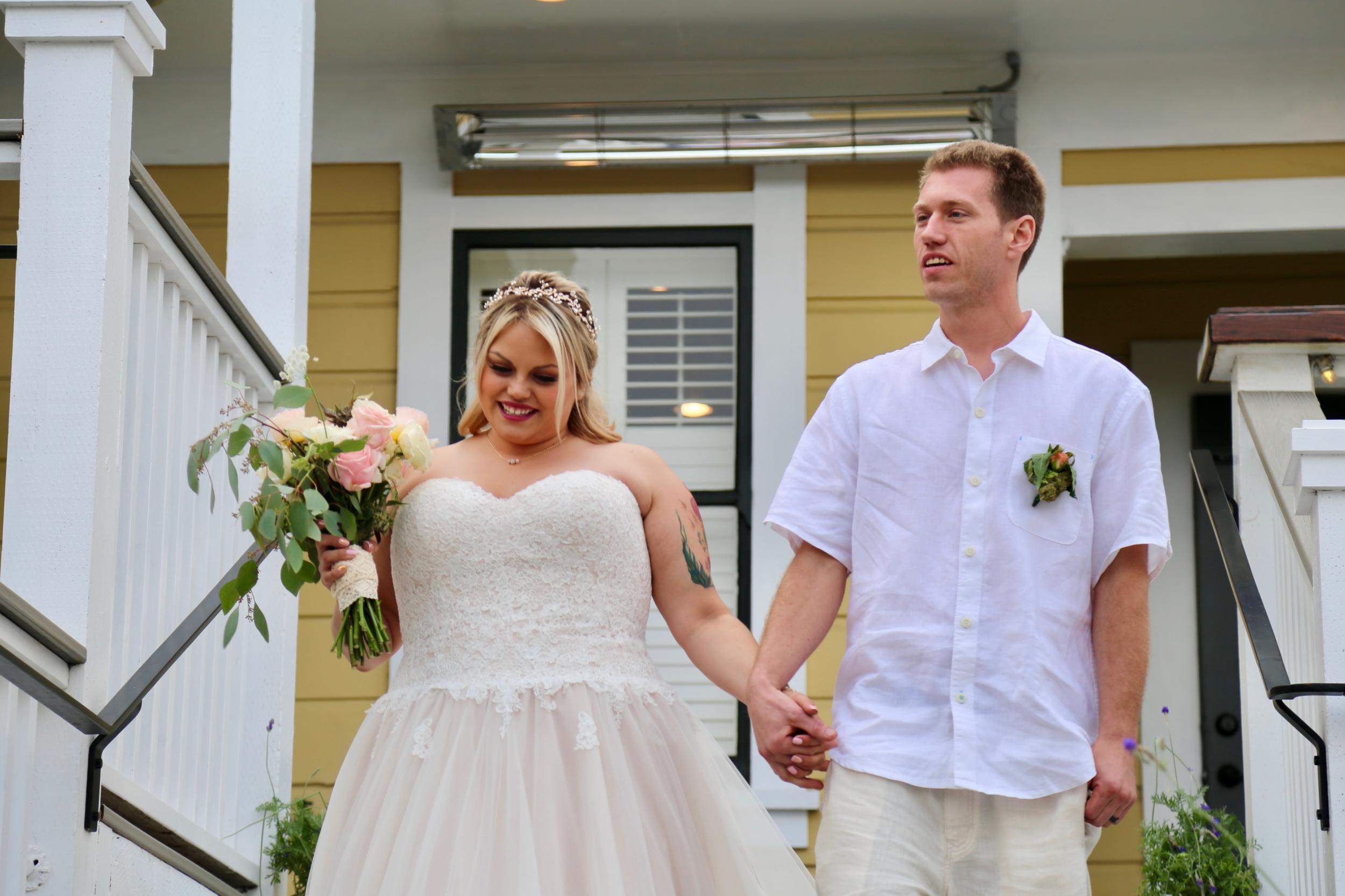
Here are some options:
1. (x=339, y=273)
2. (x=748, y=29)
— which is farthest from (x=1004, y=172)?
(x=339, y=273)

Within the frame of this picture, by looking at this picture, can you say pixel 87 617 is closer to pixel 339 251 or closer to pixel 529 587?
pixel 529 587

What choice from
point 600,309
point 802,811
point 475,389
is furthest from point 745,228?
point 475,389

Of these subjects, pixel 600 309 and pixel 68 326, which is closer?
pixel 68 326

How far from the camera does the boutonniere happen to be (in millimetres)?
2355

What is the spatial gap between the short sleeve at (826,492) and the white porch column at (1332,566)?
2.61 ft

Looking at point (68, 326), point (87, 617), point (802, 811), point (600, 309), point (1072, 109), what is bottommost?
point (802, 811)

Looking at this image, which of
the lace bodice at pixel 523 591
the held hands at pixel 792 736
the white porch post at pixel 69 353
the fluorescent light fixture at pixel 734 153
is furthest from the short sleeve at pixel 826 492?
the fluorescent light fixture at pixel 734 153

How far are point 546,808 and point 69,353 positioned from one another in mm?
1221

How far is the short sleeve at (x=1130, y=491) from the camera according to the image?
236 centimetres

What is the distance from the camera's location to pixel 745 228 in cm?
529

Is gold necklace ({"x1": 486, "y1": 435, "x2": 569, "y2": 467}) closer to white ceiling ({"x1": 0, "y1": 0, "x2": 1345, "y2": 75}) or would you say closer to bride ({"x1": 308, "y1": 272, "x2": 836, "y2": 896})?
bride ({"x1": 308, "y1": 272, "x2": 836, "y2": 896})

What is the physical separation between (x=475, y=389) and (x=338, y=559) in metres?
0.49

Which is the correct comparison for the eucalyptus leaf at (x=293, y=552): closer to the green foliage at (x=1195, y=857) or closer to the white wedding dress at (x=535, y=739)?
the white wedding dress at (x=535, y=739)

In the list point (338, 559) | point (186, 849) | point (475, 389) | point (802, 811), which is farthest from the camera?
point (802, 811)
